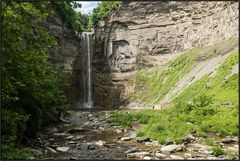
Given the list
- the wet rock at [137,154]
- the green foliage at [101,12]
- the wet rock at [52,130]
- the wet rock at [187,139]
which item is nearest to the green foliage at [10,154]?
the wet rock at [137,154]

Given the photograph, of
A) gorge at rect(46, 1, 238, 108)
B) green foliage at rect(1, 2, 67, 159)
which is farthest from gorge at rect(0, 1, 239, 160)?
gorge at rect(46, 1, 238, 108)

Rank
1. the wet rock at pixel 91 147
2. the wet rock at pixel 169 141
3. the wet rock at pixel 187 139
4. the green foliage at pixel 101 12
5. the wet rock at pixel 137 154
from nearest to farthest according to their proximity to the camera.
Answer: the wet rock at pixel 137 154
the wet rock at pixel 91 147
the wet rock at pixel 169 141
the wet rock at pixel 187 139
the green foliage at pixel 101 12

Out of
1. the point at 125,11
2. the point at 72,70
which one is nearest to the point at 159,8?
the point at 125,11

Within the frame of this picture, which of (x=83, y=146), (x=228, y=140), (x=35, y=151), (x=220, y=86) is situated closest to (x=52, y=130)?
(x=83, y=146)

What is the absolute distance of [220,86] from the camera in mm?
35031

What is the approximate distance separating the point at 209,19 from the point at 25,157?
48192mm

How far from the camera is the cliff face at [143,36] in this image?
182ft

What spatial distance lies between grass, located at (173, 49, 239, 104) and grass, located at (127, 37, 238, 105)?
5300 millimetres

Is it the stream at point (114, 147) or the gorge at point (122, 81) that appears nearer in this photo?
the gorge at point (122, 81)

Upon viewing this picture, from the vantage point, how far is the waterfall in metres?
59.3

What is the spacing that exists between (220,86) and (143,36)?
2747 cm

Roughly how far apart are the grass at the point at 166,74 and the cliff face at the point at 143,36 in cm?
182

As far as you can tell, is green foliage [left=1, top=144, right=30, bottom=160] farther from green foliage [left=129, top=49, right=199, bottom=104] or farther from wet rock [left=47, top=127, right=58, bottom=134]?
green foliage [left=129, top=49, right=199, bottom=104]

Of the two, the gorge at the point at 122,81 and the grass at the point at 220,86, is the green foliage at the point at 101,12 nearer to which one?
the gorge at the point at 122,81
